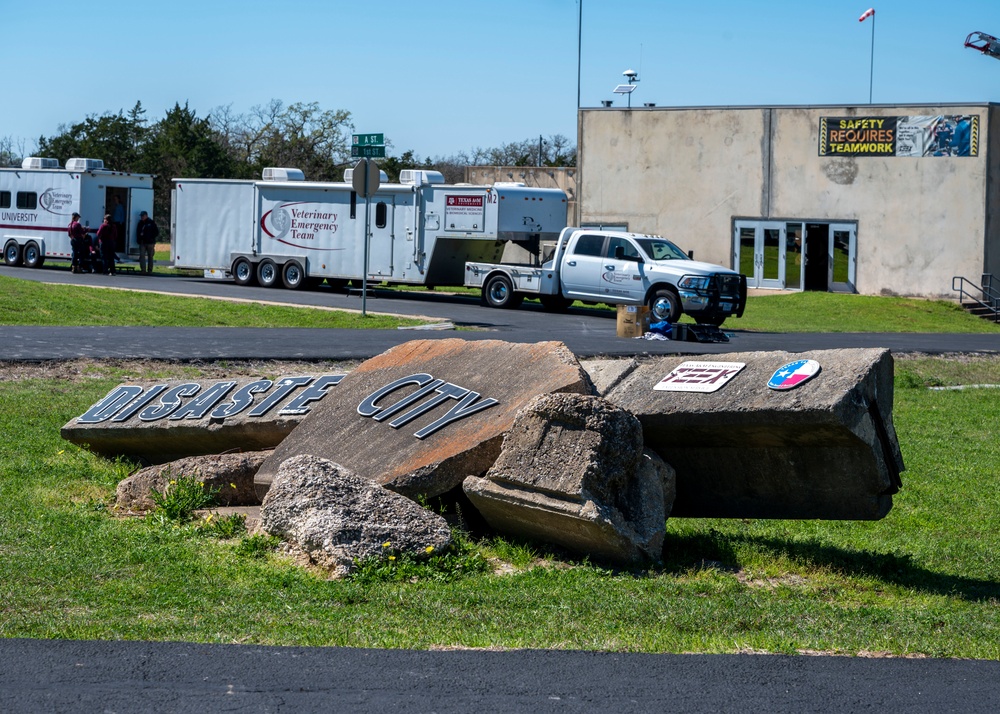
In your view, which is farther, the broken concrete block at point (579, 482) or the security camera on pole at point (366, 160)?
the security camera on pole at point (366, 160)

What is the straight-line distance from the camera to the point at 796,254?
3959 cm

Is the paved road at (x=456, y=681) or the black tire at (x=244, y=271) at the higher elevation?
the black tire at (x=244, y=271)

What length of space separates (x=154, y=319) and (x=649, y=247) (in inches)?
436

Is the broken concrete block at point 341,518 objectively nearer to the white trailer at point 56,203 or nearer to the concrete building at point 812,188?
the white trailer at point 56,203

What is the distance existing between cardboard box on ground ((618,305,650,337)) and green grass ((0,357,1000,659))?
481 inches

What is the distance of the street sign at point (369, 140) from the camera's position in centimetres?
2242

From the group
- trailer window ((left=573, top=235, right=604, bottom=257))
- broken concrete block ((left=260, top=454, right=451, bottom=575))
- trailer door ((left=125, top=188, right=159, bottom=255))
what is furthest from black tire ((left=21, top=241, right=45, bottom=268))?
broken concrete block ((left=260, top=454, right=451, bottom=575))

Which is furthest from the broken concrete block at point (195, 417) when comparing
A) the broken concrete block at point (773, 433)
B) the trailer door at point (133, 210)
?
the trailer door at point (133, 210)

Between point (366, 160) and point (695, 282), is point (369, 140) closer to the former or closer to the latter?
point (366, 160)

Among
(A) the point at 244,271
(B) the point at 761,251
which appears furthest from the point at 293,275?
(B) the point at 761,251

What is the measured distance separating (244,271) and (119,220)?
556 centimetres

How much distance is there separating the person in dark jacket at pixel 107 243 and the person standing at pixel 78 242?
37 centimetres

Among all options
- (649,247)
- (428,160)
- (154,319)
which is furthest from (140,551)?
(428,160)

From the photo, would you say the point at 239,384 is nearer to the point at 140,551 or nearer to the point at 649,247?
the point at 140,551
